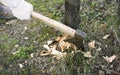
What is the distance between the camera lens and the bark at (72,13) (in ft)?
12.0

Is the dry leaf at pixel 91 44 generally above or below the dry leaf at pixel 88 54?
above

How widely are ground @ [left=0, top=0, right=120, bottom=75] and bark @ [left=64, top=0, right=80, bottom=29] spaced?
302 mm

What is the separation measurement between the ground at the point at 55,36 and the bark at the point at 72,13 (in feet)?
0.99

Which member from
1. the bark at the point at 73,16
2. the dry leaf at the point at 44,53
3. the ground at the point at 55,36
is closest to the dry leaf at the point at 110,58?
the ground at the point at 55,36

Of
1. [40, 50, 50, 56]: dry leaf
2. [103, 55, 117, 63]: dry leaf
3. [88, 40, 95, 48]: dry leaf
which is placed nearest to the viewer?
[103, 55, 117, 63]: dry leaf

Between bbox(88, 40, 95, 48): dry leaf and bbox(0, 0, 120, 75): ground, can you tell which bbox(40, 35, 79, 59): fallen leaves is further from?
bbox(88, 40, 95, 48): dry leaf

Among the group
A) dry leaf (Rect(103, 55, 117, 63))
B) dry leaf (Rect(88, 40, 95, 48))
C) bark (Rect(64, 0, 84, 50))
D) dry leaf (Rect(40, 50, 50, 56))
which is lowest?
dry leaf (Rect(40, 50, 50, 56))

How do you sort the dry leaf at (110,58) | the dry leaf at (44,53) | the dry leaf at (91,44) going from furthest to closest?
the dry leaf at (44,53) < the dry leaf at (91,44) < the dry leaf at (110,58)

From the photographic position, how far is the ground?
3648mm

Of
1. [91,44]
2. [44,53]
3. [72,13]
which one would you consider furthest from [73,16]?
[44,53]

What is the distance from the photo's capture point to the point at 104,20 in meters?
4.22

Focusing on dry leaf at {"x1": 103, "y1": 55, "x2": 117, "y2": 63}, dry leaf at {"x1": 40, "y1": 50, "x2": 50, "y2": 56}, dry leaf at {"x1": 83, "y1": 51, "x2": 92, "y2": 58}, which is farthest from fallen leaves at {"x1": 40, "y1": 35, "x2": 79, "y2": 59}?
dry leaf at {"x1": 103, "y1": 55, "x2": 117, "y2": 63}

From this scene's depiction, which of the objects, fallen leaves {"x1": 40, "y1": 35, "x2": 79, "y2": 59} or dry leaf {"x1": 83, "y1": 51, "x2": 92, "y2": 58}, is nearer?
dry leaf {"x1": 83, "y1": 51, "x2": 92, "y2": 58}

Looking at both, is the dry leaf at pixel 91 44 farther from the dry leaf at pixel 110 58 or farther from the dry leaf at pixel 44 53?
the dry leaf at pixel 44 53
